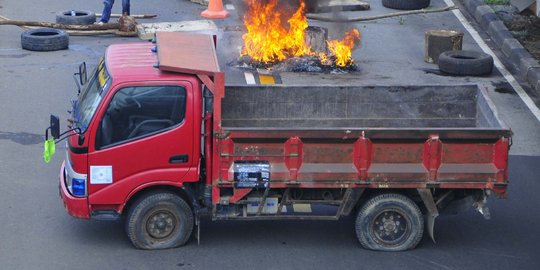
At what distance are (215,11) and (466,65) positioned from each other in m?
6.51

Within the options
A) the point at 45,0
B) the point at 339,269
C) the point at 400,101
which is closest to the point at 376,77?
the point at 400,101

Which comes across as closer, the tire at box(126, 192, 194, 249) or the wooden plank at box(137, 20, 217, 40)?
the tire at box(126, 192, 194, 249)

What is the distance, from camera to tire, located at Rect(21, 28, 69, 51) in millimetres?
18344

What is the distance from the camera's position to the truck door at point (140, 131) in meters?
9.52

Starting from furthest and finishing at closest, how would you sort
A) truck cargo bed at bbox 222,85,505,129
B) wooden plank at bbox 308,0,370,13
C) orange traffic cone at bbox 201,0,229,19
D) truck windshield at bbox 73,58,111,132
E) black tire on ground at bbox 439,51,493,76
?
orange traffic cone at bbox 201,0,229,19
wooden plank at bbox 308,0,370,13
black tire on ground at bbox 439,51,493,76
truck cargo bed at bbox 222,85,505,129
truck windshield at bbox 73,58,111,132

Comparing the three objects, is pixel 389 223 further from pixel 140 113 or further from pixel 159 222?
pixel 140 113

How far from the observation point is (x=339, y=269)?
9641mm

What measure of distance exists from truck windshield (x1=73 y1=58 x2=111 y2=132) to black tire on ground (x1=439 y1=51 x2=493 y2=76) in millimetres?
8608

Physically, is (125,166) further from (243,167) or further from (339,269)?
(339,269)

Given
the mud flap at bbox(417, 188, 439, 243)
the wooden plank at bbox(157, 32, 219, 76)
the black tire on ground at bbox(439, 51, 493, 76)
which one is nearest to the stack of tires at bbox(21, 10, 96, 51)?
the black tire on ground at bbox(439, 51, 493, 76)

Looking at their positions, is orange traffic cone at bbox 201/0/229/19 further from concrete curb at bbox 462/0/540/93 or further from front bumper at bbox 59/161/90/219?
front bumper at bbox 59/161/90/219

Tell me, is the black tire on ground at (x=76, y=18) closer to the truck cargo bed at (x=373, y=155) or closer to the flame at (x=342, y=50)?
the flame at (x=342, y=50)

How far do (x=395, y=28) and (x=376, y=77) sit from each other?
4053mm

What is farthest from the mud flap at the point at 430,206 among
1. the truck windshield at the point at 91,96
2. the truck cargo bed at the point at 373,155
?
the truck windshield at the point at 91,96
